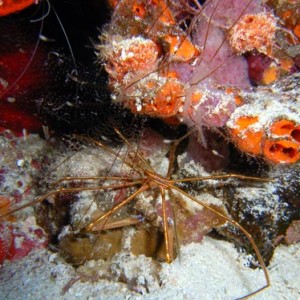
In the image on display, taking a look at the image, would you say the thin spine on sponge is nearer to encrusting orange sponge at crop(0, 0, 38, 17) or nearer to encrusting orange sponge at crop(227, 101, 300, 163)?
encrusting orange sponge at crop(227, 101, 300, 163)

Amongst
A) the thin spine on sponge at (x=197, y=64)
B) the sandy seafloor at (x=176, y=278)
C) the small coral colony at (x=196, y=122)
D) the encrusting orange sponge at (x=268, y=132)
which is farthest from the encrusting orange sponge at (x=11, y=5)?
the sandy seafloor at (x=176, y=278)

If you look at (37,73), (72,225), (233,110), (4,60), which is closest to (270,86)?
(233,110)

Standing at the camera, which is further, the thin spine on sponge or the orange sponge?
the thin spine on sponge

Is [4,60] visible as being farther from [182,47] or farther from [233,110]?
[233,110]

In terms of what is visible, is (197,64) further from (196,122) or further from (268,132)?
(268,132)

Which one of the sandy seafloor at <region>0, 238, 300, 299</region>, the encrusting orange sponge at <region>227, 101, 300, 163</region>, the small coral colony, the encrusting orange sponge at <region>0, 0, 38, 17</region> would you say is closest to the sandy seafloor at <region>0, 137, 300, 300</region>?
the sandy seafloor at <region>0, 238, 300, 299</region>

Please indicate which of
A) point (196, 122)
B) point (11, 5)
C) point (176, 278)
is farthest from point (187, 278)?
point (11, 5)
